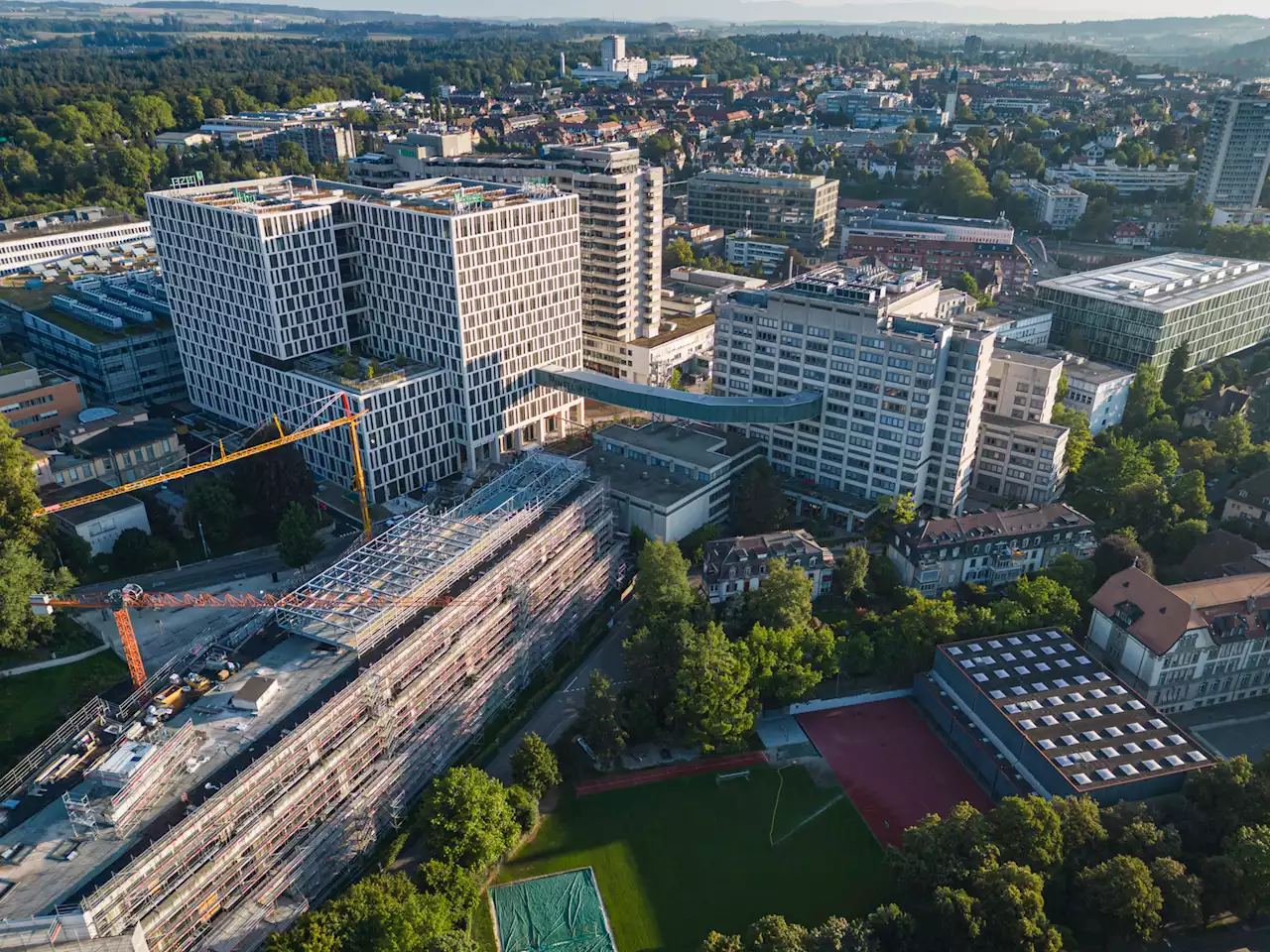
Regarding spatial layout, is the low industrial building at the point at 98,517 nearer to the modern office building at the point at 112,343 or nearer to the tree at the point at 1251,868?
the modern office building at the point at 112,343

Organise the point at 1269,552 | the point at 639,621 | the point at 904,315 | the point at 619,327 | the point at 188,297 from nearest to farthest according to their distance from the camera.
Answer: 1. the point at 639,621
2. the point at 1269,552
3. the point at 904,315
4. the point at 188,297
5. the point at 619,327

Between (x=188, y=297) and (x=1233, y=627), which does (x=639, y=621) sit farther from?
(x=188, y=297)

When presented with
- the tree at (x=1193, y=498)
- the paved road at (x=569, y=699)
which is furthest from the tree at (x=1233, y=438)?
the paved road at (x=569, y=699)

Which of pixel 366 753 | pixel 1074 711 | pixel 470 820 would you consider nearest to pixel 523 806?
pixel 470 820

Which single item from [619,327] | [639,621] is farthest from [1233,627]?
[619,327]

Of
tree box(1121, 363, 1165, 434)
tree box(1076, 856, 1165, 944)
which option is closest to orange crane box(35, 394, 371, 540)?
tree box(1076, 856, 1165, 944)

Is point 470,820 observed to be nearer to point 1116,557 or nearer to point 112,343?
point 1116,557

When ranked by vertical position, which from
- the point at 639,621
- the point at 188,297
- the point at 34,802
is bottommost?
the point at 639,621
